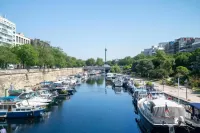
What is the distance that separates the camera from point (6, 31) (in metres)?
118

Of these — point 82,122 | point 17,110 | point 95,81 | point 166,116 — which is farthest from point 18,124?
point 95,81

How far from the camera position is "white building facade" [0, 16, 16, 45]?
371 ft

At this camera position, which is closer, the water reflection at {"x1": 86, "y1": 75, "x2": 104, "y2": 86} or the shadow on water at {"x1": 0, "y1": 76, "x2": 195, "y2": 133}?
the shadow on water at {"x1": 0, "y1": 76, "x2": 195, "y2": 133}

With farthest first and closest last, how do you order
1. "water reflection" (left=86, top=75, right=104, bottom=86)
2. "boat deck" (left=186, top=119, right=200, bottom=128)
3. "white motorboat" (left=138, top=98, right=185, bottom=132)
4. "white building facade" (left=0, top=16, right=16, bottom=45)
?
"white building facade" (left=0, top=16, right=16, bottom=45)
"water reflection" (left=86, top=75, right=104, bottom=86)
"white motorboat" (left=138, top=98, right=185, bottom=132)
"boat deck" (left=186, top=119, right=200, bottom=128)

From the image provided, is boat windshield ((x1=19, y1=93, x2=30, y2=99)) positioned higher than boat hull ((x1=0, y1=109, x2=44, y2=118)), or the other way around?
boat windshield ((x1=19, y1=93, x2=30, y2=99))

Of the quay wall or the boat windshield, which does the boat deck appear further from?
the quay wall

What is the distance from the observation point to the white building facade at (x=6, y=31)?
112938 millimetres

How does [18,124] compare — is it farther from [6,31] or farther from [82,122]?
[6,31]

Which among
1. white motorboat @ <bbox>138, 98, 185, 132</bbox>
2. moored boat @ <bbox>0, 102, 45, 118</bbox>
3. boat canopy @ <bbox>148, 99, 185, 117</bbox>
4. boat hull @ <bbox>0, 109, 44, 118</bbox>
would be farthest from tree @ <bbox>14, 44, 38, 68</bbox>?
boat canopy @ <bbox>148, 99, 185, 117</bbox>

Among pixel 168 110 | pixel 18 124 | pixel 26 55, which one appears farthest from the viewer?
pixel 26 55

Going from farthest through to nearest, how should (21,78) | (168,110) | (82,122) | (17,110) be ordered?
1. (21,78)
2. (17,110)
3. (82,122)
4. (168,110)

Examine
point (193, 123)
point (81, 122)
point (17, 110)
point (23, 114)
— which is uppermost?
point (193, 123)

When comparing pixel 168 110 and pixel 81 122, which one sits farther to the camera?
pixel 81 122

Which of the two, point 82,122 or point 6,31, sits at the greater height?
point 6,31
